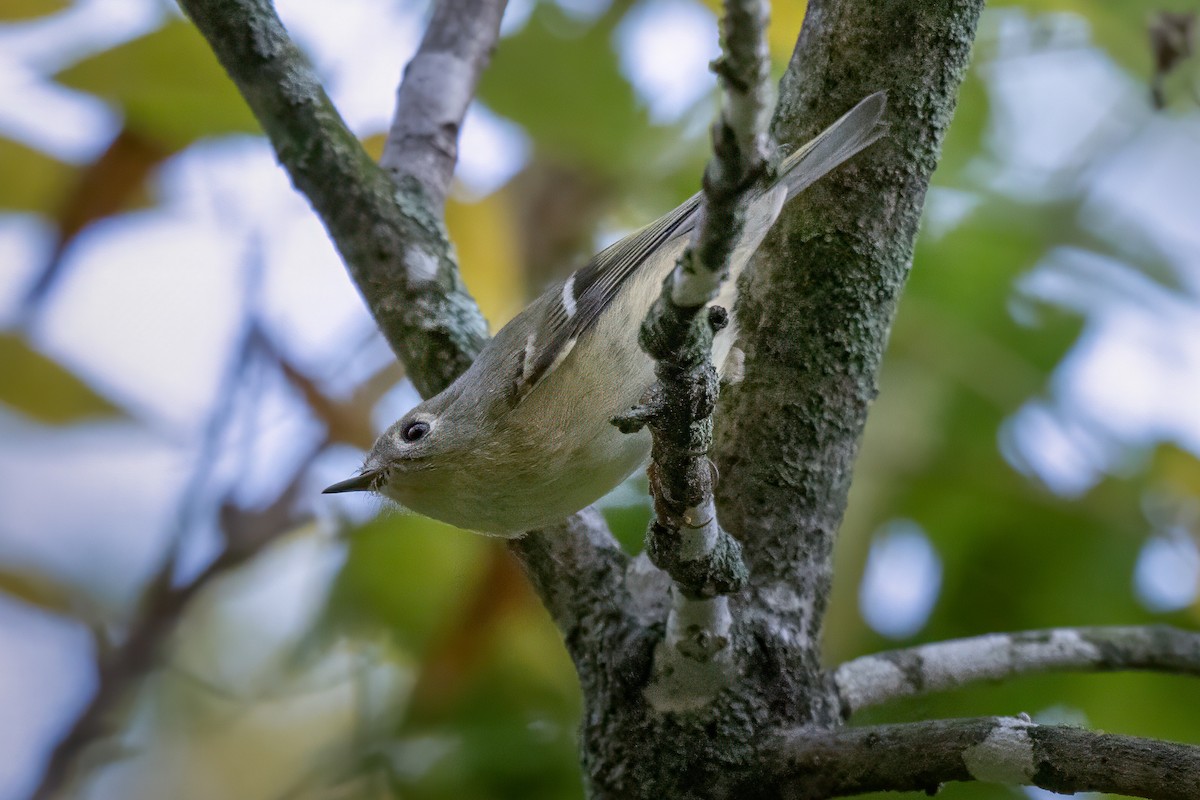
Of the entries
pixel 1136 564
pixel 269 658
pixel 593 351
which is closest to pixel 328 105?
pixel 593 351

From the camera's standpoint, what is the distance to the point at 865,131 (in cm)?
178

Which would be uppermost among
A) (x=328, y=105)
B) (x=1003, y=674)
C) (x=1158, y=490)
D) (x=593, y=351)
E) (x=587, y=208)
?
(x=587, y=208)

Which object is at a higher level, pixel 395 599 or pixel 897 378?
pixel 897 378

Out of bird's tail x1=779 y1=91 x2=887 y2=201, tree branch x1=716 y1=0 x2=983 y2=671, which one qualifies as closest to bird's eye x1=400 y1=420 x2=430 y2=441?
tree branch x1=716 y1=0 x2=983 y2=671

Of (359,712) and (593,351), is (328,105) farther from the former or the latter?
(359,712)

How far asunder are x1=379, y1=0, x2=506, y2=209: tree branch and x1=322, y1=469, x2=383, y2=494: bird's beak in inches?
23.5

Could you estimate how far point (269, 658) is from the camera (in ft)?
9.99

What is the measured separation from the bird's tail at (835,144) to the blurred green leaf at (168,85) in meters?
1.42

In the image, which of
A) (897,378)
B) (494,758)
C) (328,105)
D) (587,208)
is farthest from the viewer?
(587,208)

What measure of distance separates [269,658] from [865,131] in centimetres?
218

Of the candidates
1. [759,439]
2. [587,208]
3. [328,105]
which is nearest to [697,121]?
[587,208]

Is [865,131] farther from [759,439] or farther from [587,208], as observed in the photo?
[587,208]

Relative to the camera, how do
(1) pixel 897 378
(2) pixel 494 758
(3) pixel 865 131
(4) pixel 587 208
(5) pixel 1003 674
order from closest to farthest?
1. (3) pixel 865 131
2. (5) pixel 1003 674
3. (2) pixel 494 758
4. (1) pixel 897 378
5. (4) pixel 587 208

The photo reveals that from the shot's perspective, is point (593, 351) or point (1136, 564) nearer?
point (593, 351)
